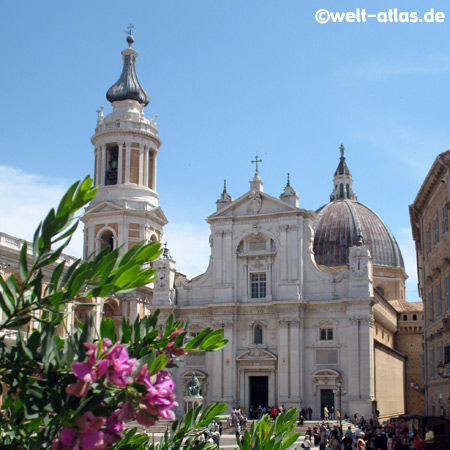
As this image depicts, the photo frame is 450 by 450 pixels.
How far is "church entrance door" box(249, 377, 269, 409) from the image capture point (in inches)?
1927

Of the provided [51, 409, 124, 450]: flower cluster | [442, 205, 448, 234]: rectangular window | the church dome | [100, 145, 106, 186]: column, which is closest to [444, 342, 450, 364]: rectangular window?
[442, 205, 448, 234]: rectangular window

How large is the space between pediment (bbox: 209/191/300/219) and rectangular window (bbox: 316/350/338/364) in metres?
9.78

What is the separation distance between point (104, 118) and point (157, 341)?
55.7 meters

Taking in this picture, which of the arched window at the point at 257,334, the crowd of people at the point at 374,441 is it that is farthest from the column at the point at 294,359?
the crowd of people at the point at 374,441

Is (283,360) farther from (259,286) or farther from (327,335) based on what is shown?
(259,286)

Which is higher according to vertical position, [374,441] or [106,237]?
[106,237]

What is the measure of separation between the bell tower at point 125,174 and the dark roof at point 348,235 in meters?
20.0

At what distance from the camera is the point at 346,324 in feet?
157

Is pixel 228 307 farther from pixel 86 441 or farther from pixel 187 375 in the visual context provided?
pixel 86 441

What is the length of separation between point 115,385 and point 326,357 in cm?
4607

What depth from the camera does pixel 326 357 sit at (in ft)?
157

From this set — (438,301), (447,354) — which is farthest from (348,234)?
(447,354)

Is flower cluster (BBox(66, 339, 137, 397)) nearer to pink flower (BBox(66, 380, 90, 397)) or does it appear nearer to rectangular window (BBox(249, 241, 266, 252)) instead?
pink flower (BBox(66, 380, 90, 397))

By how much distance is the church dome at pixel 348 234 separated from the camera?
71.0m
